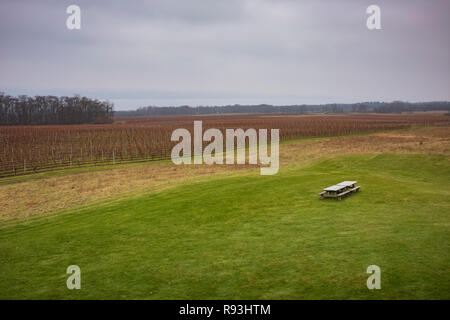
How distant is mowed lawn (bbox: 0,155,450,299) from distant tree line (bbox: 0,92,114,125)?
119346mm

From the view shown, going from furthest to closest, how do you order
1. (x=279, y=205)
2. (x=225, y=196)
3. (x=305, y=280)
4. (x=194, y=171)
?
1. (x=194, y=171)
2. (x=225, y=196)
3. (x=279, y=205)
4. (x=305, y=280)

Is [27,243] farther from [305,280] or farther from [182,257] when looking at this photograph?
[305,280]

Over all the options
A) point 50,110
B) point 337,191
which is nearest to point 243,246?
point 337,191

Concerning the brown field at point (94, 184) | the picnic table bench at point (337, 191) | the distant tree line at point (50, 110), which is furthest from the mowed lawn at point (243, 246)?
the distant tree line at point (50, 110)

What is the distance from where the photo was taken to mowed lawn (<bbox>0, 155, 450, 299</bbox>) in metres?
7.66

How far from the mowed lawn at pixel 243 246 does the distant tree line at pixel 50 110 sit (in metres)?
119

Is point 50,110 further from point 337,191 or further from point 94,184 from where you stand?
point 337,191

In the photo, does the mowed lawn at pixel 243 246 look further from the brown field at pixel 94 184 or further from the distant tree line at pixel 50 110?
the distant tree line at pixel 50 110

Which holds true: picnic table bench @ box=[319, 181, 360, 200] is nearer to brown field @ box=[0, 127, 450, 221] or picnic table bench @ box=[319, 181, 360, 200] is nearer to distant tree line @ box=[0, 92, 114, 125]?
brown field @ box=[0, 127, 450, 221]

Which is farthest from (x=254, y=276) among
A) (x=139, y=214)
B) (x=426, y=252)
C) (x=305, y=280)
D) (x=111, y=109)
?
(x=111, y=109)

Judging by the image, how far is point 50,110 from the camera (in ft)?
431

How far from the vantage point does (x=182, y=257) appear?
31.7ft

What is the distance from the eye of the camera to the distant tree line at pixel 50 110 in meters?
118
